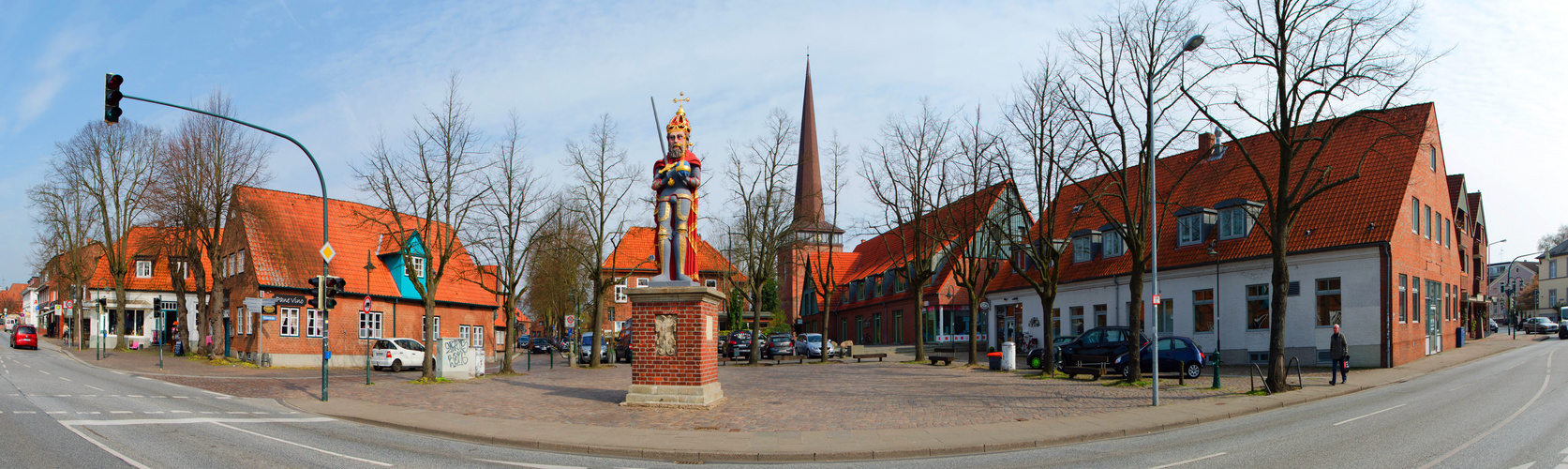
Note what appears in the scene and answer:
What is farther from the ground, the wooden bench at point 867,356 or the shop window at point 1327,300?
the shop window at point 1327,300

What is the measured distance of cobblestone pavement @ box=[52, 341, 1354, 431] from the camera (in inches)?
622

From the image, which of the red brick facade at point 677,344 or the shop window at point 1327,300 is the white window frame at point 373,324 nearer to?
the red brick facade at point 677,344

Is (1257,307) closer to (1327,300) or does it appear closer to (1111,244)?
(1327,300)

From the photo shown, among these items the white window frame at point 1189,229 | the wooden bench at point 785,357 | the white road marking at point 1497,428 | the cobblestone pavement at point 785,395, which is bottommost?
the wooden bench at point 785,357

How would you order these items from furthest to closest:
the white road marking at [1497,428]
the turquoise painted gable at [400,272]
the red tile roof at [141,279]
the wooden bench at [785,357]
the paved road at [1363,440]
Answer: the red tile roof at [141,279]
the wooden bench at [785,357]
the turquoise painted gable at [400,272]
the paved road at [1363,440]
the white road marking at [1497,428]

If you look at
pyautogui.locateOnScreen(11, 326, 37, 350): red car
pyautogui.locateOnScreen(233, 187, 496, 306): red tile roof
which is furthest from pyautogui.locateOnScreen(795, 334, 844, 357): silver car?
pyautogui.locateOnScreen(11, 326, 37, 350): red car

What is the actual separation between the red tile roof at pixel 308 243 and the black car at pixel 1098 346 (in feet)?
77.7

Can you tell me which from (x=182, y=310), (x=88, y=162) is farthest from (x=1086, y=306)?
(x=88, y=162)

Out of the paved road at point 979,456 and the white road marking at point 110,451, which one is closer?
the white road marking at point 110,451

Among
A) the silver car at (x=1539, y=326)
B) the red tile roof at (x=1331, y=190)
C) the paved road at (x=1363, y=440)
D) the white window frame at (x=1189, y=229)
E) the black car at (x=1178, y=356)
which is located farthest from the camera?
the silver car at (x=1539, y=326)

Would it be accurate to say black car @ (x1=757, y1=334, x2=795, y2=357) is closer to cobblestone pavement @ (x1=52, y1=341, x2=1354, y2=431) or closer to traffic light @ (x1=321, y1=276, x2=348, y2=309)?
cobblestone pavement @ (x1=52, y1=341, x2=1354, y2=431)

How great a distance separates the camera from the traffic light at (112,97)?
15008 mm

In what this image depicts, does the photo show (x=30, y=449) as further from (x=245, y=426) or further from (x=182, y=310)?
(x=182, y=310)

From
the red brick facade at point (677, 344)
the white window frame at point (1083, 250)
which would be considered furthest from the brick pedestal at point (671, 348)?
the white window frame at point (1083, 250)
